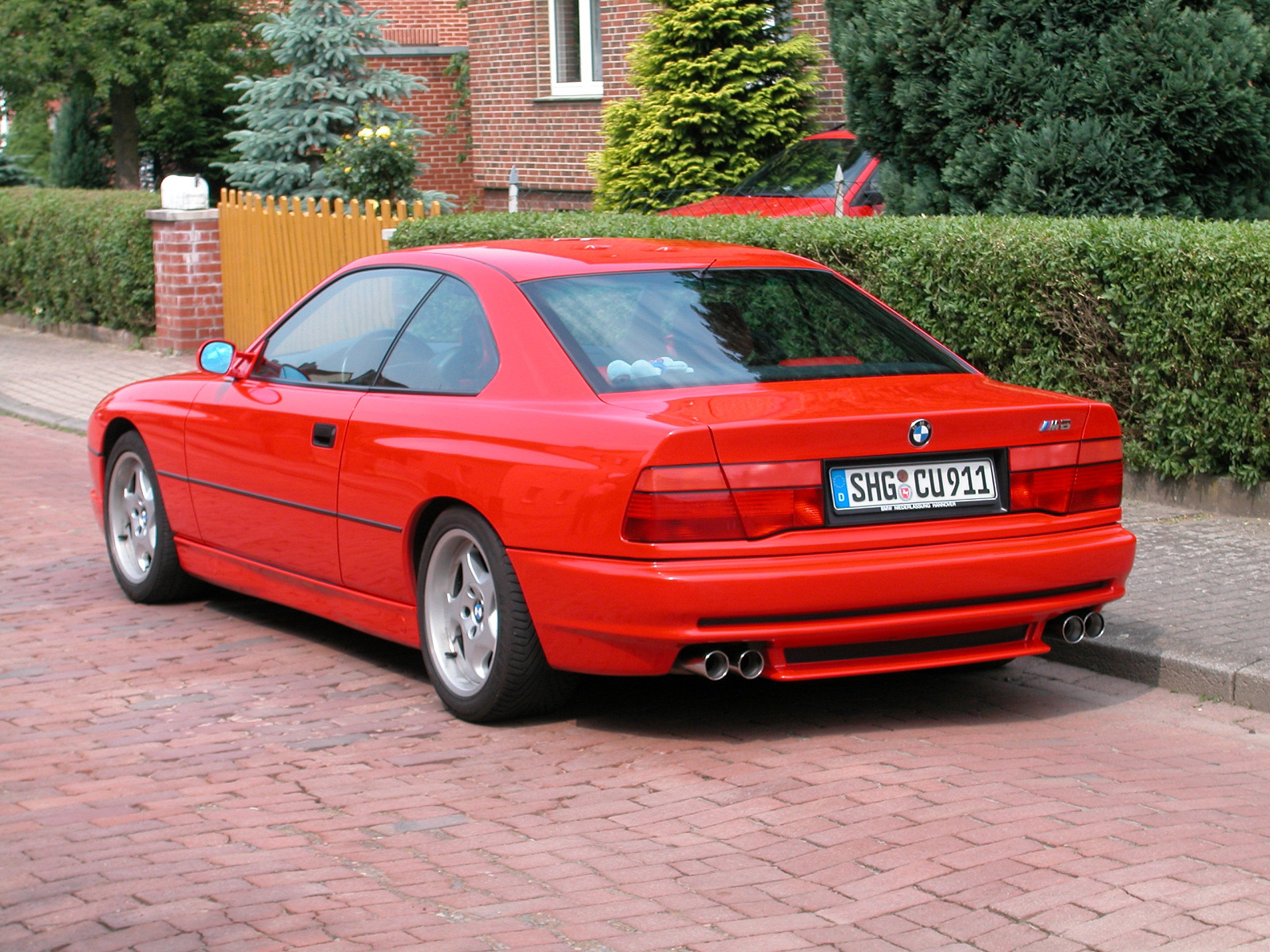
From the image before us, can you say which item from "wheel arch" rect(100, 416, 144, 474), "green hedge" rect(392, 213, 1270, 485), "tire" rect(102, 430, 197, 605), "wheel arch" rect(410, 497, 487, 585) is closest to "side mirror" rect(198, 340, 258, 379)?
"tire" rect(102, 430, 197, 605)

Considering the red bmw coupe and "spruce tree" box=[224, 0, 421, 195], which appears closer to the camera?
the red bmw coupe

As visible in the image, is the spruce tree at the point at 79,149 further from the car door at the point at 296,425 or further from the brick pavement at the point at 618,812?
the brick pavement at the point at 618,812

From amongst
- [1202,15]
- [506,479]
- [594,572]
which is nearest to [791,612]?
[594,572]

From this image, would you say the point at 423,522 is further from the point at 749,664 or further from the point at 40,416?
the point at 40,416

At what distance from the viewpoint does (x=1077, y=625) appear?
5473mm

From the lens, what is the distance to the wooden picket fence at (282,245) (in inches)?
583

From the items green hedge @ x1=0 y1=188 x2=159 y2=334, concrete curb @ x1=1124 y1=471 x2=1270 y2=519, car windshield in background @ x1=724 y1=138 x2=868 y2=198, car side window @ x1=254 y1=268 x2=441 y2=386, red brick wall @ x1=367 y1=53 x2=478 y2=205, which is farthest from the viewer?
red brick wall @ x1=367 y1=53 x2=478 y2=205

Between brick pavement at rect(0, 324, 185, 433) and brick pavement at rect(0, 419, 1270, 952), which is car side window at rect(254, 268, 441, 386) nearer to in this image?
brick pavement at rect(0, 419, 1270, 952)

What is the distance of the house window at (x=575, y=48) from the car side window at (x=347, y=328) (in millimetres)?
17835

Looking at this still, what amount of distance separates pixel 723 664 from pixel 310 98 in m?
16.6

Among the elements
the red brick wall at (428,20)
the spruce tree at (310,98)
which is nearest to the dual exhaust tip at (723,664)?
the spruce tree at (310,98)

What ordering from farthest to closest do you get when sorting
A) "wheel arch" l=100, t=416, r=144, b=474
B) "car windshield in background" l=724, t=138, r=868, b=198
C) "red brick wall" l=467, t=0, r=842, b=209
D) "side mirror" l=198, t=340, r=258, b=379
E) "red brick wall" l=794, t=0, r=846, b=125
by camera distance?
"red brick wall" l=467, t=0, r=842, b=209
"red brick wall" l=794, t=0, r=846, b=125
"car windshield in background" l=724, t=138, r=868, b=198
"wheel arch" l=100, t=416, r=144, b=474
"side mirror" l=198, t=340, r=258, b=379

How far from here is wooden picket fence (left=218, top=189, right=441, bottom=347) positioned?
583 inches

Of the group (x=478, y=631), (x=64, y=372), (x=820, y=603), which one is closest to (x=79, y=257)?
(x=64, y=372)
